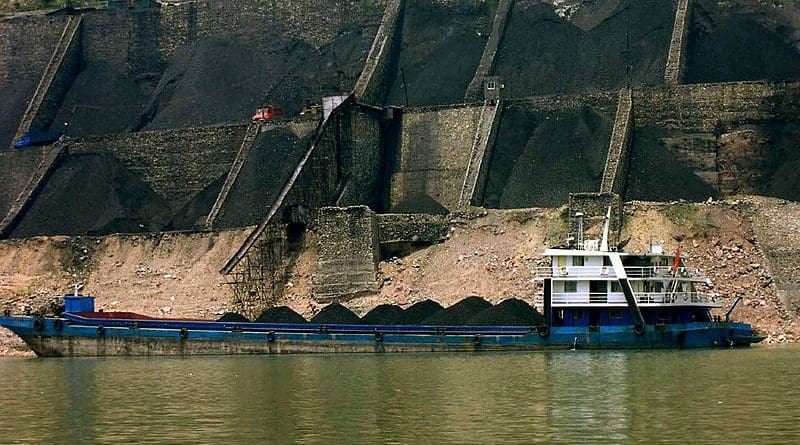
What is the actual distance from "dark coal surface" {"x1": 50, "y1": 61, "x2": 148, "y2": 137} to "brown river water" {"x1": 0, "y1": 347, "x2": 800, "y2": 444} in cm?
3448

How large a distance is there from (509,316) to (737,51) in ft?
68.3

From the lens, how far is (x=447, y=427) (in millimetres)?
37250

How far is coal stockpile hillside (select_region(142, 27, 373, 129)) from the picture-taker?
8794 centimetres

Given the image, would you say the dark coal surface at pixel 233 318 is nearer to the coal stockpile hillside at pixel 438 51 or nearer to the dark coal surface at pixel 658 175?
the dark coal surface at pixel 658 175

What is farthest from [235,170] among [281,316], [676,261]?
[676,261]

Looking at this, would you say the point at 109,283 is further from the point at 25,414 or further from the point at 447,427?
the point at 447,427

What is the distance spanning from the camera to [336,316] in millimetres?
65500

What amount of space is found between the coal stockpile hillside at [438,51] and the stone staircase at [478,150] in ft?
13.4

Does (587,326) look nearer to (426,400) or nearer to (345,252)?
(345,252)

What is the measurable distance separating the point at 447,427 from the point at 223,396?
980 centimetres

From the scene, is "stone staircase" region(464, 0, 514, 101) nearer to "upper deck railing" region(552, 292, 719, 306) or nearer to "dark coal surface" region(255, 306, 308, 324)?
"dark coal surface" region(255, 306, 308, 324)

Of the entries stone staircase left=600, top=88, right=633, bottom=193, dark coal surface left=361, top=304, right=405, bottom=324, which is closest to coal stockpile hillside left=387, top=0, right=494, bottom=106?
stone staircase left=600, top=88, right=633, bottom=193

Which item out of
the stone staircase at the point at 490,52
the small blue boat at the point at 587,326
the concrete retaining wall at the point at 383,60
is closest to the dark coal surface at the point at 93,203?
the concrete retaining wall at the point at 383,60

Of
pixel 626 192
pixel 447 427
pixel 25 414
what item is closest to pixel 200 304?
pixel 626 192
